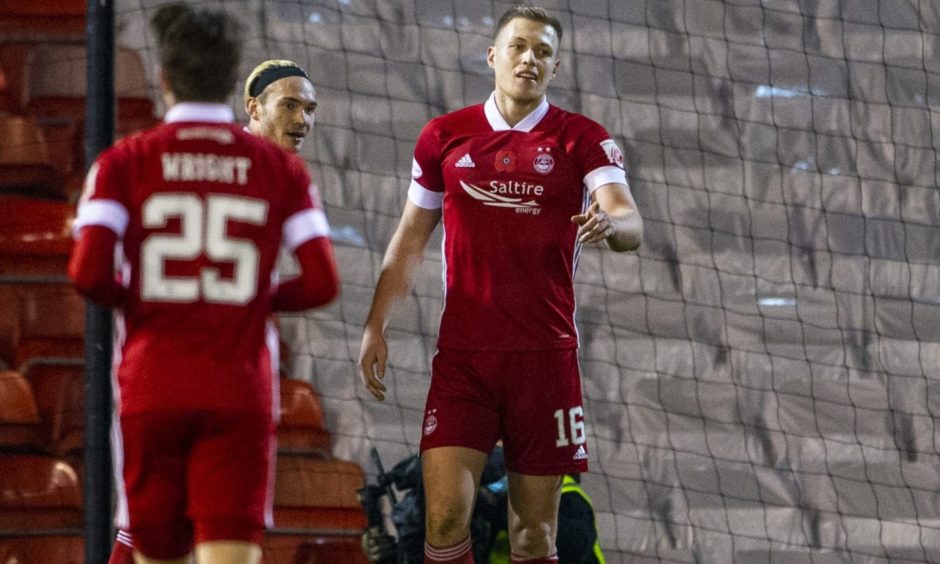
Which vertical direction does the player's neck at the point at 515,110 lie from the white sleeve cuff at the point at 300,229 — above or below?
above

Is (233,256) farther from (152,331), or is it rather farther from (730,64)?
(730,64)

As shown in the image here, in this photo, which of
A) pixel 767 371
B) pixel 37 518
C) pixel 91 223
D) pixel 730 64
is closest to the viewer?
pixel 91 223

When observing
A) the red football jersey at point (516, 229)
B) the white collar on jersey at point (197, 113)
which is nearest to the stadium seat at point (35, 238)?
the red football jersey at point (516, 229)

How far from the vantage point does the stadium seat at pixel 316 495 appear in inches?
228

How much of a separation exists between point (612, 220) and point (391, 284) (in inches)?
28.8

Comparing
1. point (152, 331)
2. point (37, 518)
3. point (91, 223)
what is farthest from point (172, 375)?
point (37, 518)

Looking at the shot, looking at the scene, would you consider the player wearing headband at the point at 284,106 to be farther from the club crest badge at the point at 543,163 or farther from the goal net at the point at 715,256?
the goal net at the point at 715,256

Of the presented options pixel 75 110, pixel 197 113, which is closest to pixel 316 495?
pixel 75 110

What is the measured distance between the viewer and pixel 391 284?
4.21 metres

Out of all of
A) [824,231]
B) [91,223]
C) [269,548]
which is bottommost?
[269,548]

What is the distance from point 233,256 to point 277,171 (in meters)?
0.20

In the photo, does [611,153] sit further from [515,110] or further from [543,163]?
[515,110]

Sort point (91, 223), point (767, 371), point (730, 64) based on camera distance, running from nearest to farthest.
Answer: point (91, 223) → point (767, 371) → point (730, 64)

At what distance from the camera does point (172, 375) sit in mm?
2848
